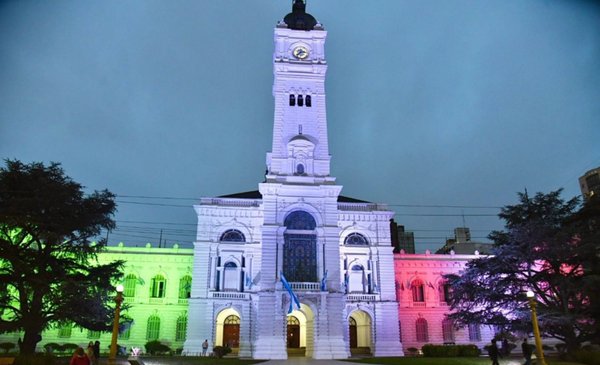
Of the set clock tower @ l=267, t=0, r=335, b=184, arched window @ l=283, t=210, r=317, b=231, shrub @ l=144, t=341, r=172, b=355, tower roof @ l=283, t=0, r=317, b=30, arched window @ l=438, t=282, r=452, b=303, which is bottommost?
shrub @ l=144, t=341, r=172, b=355

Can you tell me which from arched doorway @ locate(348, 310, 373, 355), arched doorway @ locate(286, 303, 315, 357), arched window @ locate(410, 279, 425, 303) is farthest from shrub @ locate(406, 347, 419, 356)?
arched doorway @ locate(286, 303, 315, 357)

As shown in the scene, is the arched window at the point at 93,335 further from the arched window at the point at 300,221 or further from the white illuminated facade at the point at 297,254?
the arched window at the point at 300,221

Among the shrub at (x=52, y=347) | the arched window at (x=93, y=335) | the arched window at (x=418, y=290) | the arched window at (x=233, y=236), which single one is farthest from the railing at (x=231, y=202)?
the arched window at (x=418, y=290)

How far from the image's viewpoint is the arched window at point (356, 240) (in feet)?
162

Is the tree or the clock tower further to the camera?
the clock tower

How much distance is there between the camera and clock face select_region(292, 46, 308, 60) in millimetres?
51891

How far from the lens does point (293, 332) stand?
156 ft

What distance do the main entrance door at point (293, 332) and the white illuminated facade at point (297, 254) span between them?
0.33 feet

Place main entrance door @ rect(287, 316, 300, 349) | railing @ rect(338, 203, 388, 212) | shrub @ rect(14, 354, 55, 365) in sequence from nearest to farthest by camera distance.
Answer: shrub @ rect(14, 354, 55, 365), main entrance door @ rect(287, 316, 300, 349), railing @ rect(338, 203, 388, 212)

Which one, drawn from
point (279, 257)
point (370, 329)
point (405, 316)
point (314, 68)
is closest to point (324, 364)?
point (279, 257)

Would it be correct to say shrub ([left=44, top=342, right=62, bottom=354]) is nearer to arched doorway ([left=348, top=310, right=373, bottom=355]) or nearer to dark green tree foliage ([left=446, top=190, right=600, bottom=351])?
arched doorway ([left=348, top=310, right=373, bottom=355])

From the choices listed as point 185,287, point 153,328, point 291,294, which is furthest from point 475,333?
point 153,328

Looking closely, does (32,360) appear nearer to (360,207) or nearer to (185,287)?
(185,287)

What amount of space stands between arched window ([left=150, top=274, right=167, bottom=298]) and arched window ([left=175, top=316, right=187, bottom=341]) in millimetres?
3368
